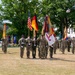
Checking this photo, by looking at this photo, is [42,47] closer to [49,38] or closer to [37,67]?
[49,38]

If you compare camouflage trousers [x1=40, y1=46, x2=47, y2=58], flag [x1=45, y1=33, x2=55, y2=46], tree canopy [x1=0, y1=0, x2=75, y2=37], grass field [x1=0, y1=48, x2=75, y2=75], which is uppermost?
tree canopy [x1=0, y1=0, x2=75, y2=37]

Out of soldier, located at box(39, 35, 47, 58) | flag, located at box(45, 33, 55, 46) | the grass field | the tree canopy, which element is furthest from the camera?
the tree canopy

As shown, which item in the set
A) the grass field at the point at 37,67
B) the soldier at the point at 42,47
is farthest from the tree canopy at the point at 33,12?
the grass field at the point at 37,67

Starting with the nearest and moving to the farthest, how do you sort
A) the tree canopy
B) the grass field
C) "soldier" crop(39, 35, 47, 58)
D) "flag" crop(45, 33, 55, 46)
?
1. the grass field
2. "soldier" crop(39, 35, 47, 58)
3. "flag" crop(45, 33, 55, 46)
4. the tree canopy

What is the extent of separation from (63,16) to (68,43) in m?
32.4

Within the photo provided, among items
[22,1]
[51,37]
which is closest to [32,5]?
[22,1]

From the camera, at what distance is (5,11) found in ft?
219

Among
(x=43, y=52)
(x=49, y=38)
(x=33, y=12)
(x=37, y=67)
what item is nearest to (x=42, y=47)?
(x=43, y=52)

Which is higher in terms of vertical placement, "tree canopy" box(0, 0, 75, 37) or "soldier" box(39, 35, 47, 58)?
"tree canopy" box(0, 0, 75, 37)

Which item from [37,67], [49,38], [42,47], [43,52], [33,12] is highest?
[33,12]

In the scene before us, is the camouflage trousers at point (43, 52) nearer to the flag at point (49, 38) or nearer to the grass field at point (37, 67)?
the flag at point (49, 38)

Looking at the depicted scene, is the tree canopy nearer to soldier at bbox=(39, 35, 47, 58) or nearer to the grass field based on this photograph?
soldier at bbox=(39, 35, 47, 58)

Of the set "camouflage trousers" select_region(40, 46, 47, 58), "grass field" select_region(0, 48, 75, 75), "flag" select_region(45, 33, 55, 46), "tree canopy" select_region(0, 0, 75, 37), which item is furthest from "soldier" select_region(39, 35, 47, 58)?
"tree canopy" select_region(0, 0, 75, 37)

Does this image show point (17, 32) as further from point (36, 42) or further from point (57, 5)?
point (36, 42)
